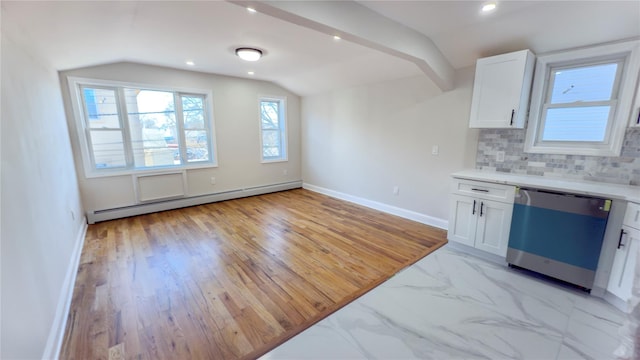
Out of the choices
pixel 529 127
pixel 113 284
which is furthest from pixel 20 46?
pixel 529 127

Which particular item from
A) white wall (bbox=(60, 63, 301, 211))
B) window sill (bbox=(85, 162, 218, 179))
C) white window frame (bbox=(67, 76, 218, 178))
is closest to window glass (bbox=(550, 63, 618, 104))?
white wall (bbox=(60, 63, 301, 211))

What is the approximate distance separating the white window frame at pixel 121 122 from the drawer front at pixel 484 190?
13.3ft

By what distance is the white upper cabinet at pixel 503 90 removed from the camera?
258cm

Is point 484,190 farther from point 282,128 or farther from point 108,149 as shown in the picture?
point 108,149

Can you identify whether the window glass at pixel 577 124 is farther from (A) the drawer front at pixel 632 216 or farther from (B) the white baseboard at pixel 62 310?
(B) the white baseboard at pixel 62 310

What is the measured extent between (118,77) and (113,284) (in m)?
3.04

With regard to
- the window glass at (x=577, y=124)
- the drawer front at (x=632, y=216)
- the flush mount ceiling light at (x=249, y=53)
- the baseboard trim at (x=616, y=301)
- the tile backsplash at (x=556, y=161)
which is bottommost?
the baseboard trim at (x=616, y=301)

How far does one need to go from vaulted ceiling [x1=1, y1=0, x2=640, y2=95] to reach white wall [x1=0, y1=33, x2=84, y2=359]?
34 centimetres

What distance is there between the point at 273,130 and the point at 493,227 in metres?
4.42

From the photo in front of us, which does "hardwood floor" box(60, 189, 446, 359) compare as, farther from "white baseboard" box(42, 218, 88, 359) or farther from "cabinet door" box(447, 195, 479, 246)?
"cabinet door" box(447, 195, 479, 246)

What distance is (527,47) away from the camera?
262cm

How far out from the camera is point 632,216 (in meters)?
1.92

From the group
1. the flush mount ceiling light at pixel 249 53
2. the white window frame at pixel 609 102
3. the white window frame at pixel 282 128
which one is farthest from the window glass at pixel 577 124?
the white window frame at pixel 282 128

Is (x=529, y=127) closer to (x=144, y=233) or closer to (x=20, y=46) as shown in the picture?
(x=20, y=46)
